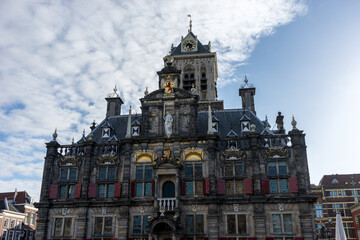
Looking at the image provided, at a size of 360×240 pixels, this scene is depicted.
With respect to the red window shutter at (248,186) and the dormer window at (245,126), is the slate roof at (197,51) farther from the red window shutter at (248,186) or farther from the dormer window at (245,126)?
the red window shutter at (248,186)

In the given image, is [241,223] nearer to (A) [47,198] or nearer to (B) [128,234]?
(B) [128,234]

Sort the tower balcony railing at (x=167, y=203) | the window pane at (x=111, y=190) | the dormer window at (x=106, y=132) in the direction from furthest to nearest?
the dormer window at (x=106, y=132)
the window pane at (x=111, y=190)
the tower balcony railing at (x=167, y=203)

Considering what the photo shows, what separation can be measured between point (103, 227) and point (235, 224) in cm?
1317

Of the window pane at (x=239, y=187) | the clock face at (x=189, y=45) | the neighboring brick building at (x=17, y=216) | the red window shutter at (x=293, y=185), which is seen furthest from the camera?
the clock face at (x=189, y=45)

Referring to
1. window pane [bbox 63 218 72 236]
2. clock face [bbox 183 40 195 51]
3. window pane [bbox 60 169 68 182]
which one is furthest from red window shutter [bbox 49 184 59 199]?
clock face [bbox 183 40 195 51]

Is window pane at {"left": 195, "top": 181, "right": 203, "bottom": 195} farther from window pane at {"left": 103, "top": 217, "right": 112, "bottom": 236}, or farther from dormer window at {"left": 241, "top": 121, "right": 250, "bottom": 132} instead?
window pane at {"left": 103, "top": 217, "right": 112, "bottom": 236}

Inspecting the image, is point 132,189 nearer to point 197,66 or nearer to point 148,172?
point 148,172

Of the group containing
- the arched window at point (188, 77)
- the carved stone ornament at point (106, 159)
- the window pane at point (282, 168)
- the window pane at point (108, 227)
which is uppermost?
the arched window at point (188, 77)

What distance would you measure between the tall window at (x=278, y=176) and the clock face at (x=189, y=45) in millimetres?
27674

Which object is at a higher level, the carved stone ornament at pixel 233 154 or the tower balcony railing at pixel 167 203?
the carved stone ornament at pixel 233 154

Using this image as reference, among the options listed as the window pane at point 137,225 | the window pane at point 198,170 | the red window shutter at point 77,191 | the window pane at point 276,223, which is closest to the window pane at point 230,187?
the window pane at point 198,170

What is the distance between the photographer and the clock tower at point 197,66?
50.2m

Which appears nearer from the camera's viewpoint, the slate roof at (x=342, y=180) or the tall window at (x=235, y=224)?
the tall window at (x=235, y=224)

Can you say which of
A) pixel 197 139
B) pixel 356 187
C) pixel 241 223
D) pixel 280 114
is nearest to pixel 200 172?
pixel 197 139
